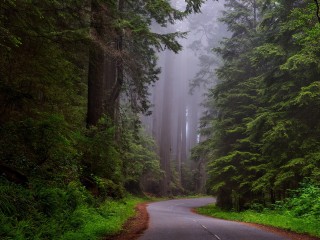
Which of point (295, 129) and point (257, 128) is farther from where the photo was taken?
point (257, 128)

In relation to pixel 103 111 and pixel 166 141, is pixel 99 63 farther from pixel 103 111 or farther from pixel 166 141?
pixel 166 141

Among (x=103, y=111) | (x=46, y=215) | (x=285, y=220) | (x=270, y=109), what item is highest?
(x=270, y=109)

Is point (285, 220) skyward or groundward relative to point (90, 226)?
skyward

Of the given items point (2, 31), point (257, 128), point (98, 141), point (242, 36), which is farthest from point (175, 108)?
point (2, 31)

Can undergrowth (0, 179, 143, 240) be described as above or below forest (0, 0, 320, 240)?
below

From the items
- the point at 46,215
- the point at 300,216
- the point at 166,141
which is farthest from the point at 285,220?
the point at 166,141

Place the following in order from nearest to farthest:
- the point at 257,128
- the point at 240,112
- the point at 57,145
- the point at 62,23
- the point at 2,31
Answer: the point at 2,31, the point at 57,145, the point at 62,23, the point at 257,128, the point at 240,112

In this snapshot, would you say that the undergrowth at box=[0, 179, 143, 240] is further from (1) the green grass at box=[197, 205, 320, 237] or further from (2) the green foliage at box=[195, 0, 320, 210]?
(2) the green foliage at box=[195, 0, 320, 210]

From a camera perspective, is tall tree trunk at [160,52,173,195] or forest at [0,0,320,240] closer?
forest at [0,0,320,240]

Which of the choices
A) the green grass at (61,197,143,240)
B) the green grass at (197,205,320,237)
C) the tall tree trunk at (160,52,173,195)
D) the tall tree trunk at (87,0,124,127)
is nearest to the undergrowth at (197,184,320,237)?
the green grass at (197,205,320,237)

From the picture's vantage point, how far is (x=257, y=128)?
58.2 feet

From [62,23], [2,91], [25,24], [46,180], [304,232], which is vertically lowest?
[304,232]

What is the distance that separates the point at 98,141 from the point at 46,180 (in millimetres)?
3051

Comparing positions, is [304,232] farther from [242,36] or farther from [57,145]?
[242,36]
